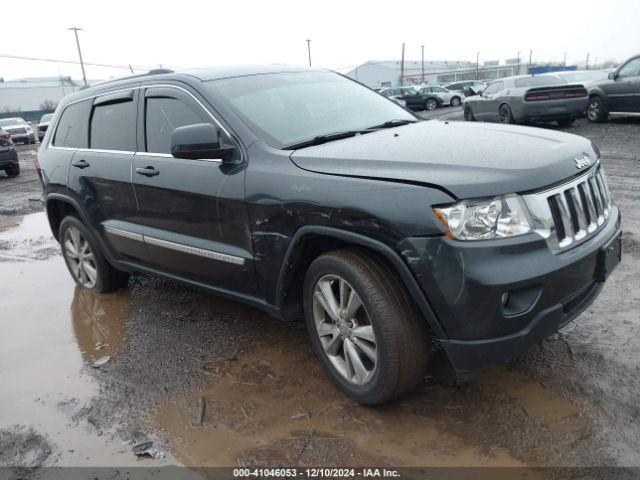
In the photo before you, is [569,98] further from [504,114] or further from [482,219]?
[482,219]

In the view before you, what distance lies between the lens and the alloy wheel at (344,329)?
9.28ft

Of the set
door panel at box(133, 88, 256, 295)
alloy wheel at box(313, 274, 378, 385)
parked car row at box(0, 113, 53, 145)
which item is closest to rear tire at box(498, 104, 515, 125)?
door panel at box(133, 88, 256, 295)

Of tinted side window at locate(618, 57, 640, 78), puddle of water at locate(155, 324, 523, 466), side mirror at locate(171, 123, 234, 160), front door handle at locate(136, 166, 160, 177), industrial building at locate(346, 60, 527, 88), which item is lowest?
industrial building at locate(346, 60, 527, 88)

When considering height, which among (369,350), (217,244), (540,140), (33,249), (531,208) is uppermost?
(540,140)

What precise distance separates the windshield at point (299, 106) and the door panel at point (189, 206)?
10.3 inches

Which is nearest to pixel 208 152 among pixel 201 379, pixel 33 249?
pixel 201 379

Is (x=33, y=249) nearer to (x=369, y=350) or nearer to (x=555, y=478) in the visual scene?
(x=369, y=350)

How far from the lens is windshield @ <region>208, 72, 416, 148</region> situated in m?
3.40

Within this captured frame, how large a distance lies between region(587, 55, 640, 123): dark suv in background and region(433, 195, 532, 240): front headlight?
1243 centimetres

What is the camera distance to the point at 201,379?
348 centimetres

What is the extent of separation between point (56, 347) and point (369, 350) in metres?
2.67

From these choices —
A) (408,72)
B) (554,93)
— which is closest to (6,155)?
(554,93)

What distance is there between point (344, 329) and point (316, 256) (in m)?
0.44

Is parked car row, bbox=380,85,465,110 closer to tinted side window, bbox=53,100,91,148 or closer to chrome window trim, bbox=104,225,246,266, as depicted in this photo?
tinted side window, bbox=53,100,91,148
